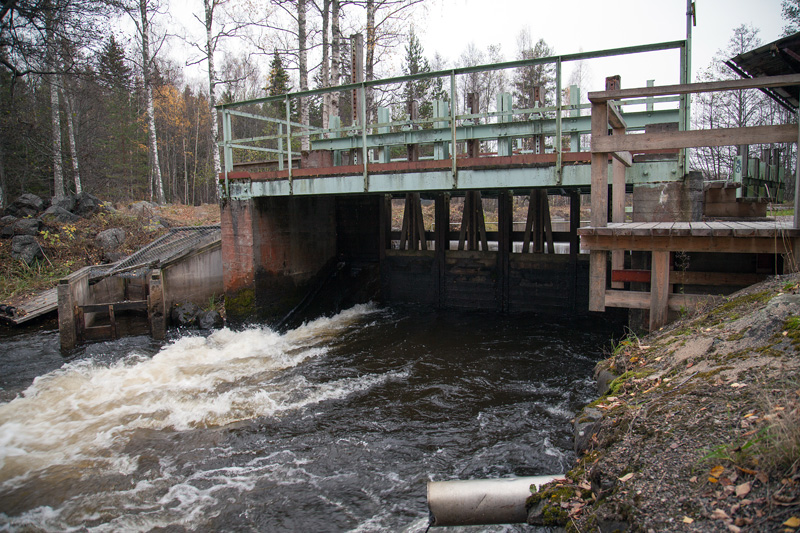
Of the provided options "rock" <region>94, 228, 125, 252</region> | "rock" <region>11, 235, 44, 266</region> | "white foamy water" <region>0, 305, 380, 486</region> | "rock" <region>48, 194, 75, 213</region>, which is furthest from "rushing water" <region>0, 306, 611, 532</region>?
"rock" <region>48, 194, 75, 213</region>

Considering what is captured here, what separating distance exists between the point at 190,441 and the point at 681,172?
690 cm

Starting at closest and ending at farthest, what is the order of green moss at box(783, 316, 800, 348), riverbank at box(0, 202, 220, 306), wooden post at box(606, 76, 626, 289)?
green moss at box(783, 316, 800, 348) → wooden post at box(606, 76, 626, 289) → riverbank at box(0, 202, 220, 306)

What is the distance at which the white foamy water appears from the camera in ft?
18.3

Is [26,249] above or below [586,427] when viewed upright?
Answer: above

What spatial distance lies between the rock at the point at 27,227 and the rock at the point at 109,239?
1614mm

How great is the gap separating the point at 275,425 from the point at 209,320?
5.18m

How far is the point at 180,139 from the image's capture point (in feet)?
116

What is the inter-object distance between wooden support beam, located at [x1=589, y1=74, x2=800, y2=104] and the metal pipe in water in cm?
384

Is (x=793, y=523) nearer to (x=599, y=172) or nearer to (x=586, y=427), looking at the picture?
(x=586, y=427)

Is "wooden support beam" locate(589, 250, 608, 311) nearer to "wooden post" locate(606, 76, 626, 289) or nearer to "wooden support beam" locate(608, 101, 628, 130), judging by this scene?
"wooden post" locate(606, 76, 626, 289)

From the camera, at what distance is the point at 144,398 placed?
6.96 metres

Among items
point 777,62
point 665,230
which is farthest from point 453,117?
point 777,62

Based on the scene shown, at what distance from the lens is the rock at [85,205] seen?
1529 cm

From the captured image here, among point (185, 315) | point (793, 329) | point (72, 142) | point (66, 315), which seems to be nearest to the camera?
point (793, 329)
